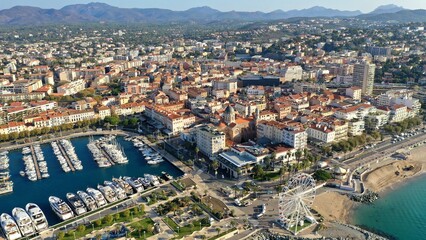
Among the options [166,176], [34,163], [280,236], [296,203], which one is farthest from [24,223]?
[296,203]

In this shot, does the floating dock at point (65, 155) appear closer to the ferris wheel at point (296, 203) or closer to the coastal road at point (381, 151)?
the ferris wheel at point (296, 203)

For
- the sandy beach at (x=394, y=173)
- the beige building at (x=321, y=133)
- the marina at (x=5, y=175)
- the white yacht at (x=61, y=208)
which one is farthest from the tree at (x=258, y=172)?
the marina at (x=5, y=175)

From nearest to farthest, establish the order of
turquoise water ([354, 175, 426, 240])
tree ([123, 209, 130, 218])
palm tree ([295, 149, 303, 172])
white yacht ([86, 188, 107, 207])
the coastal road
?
1. turquoise water ([354, 175, 426, 240])
2. tree ([123, 209, 130, 218])
3. white yacht ([86, 188, 107, 207])
4. palm tree ([295, 149, 303, 172])
5. the coastal road

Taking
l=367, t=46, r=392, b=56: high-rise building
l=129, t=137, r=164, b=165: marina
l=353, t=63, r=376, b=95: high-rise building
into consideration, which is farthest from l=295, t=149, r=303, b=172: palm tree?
l=367, t=46, r=392, b=56: high-rise building

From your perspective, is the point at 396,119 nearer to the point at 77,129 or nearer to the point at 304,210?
the point at 304,210

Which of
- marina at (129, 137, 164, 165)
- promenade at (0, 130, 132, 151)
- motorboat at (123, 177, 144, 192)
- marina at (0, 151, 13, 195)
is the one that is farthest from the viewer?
promenade at (0, 130, 132, 151)

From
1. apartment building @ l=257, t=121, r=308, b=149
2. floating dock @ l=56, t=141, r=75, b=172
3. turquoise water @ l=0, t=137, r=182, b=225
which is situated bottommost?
turquoise water @ l=0, t=137, r=182, b=225

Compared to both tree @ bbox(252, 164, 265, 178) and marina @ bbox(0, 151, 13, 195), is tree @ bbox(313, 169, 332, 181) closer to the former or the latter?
tree @ bbox(252, 164, 265, 178)
